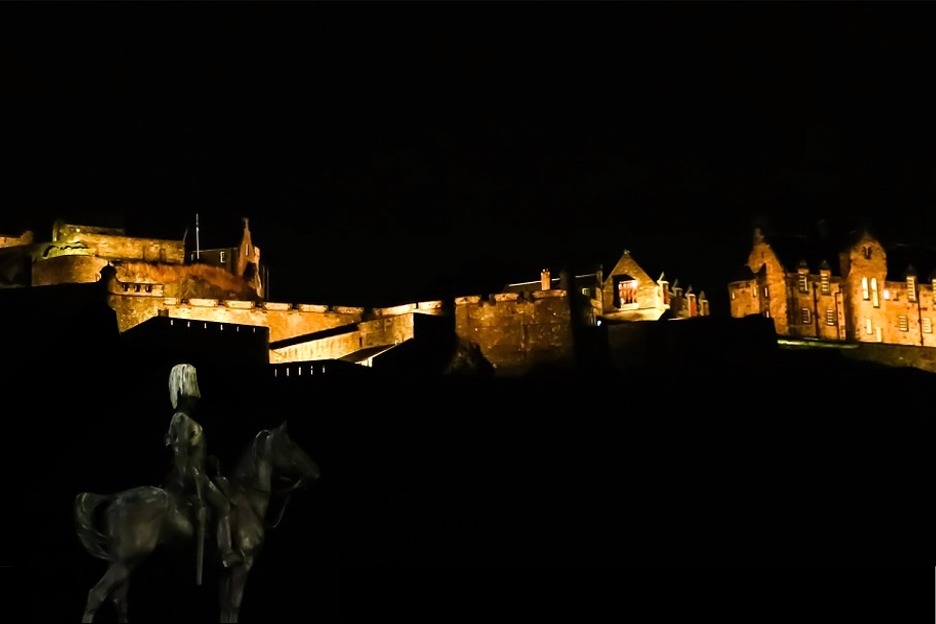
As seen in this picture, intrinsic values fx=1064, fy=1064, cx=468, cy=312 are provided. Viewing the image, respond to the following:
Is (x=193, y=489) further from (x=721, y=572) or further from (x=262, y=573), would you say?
(x=721, y=572)

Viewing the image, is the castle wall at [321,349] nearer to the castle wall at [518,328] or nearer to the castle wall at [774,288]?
the castle wall at [518,328]

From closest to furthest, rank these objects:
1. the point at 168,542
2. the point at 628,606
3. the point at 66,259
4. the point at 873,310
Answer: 1. the point at 168,542
2. the point at 628,606
3. the point at 66,259
4. the point at 873,310

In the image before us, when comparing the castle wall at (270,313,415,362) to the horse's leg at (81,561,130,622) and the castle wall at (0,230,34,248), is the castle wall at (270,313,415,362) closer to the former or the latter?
the castle wall at (0,230,34,248)

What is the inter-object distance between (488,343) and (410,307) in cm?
444

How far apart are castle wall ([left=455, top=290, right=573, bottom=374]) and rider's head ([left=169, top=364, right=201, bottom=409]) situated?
3265cm

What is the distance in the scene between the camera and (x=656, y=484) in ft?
118

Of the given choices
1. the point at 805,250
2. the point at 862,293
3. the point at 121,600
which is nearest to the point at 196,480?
the point at 121,600

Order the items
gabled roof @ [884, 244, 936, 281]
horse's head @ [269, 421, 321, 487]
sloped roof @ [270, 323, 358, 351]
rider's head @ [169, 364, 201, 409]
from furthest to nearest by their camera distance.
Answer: gabled roof @ [884, 244, 936, 281] < sloped roof @ [270, 323, 358, 351] < rider's head @ [169, 364, 201, 409] < horse's head @ [269, 421, 321, 487]

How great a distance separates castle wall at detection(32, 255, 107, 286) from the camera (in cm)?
4694

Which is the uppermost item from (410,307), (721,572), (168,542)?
(410,307)

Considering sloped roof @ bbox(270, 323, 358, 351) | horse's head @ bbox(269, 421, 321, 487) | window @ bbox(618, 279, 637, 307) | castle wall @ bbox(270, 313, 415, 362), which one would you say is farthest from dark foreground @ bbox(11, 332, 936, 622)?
window @ bbox(618, 279, 637, 307)

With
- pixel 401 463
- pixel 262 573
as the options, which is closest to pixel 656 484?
pixel 401 463

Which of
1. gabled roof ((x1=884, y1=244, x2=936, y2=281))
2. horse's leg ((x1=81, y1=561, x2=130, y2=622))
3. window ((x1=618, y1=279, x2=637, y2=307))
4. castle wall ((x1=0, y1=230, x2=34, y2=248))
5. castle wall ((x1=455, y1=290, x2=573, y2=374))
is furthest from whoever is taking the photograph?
gabled roof ((x1=884, y1=244, x2=936, y2=281))

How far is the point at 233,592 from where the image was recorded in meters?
16.0
